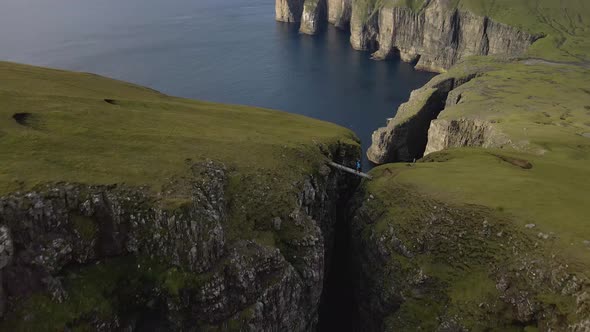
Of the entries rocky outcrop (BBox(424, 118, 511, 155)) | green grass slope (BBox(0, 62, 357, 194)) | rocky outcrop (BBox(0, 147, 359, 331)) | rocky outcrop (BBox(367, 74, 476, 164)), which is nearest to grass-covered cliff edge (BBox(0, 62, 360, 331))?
rocky outcrop (BBox(0, 147, 359, 331))

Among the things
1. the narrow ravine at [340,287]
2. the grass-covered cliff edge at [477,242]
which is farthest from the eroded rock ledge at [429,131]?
the narrow ravine at [340,287]

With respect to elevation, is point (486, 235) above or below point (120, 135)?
below

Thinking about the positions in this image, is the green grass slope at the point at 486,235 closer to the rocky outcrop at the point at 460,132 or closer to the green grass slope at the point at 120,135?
the green grass slope at the point at 120,135

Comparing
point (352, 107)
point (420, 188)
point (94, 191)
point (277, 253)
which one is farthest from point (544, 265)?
point (352, 107)

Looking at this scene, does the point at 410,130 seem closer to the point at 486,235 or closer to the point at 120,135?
the point at 486,235

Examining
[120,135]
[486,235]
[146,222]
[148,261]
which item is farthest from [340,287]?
[120,135]

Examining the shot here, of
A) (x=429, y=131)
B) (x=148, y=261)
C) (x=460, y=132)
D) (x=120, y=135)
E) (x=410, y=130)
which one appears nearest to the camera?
(x=148, y=261)
